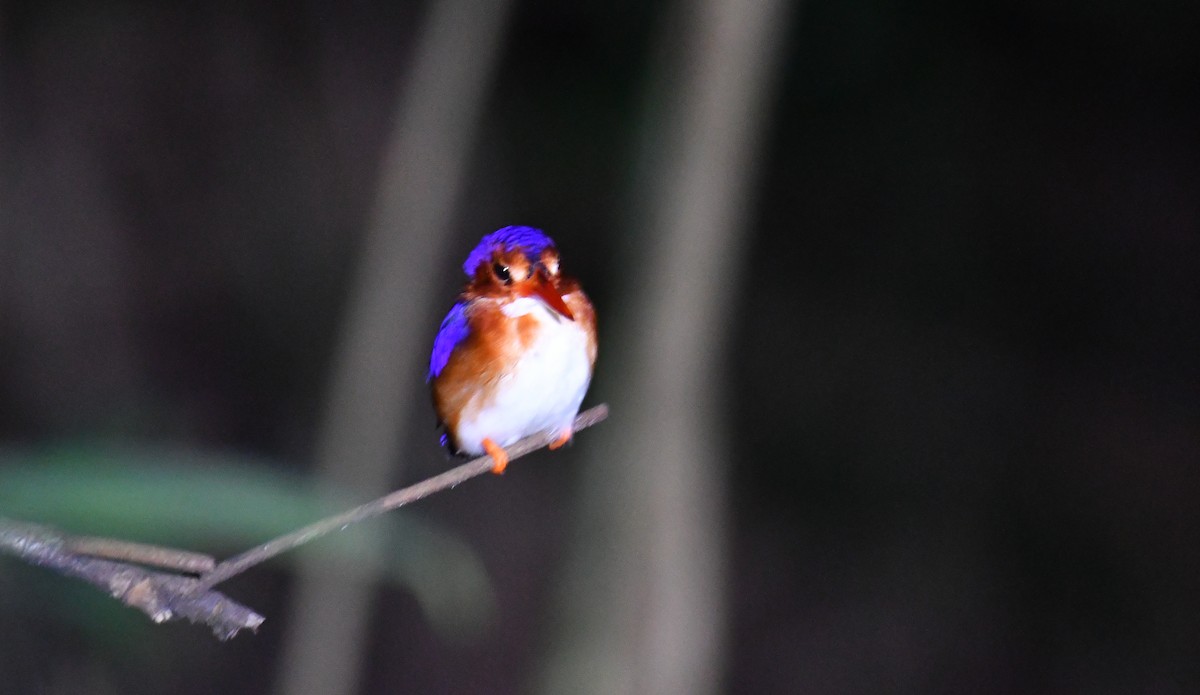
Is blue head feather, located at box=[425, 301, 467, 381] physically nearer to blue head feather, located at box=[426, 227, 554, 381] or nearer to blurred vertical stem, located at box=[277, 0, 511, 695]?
blue head feather, located at box=[426, 227, 554, 381]

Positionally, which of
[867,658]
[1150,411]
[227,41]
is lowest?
[867,658]

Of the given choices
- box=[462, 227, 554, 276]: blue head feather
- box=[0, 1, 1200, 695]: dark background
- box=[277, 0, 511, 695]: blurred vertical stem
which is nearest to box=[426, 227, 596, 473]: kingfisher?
box=[462, 227, 554, 276]: blue head feather

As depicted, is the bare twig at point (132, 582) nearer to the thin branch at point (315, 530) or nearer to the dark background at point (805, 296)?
the thin branch at point (315, 530)

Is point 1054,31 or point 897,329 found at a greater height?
point 1054,31

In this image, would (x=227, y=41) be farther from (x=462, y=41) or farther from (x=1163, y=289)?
(x=1163, y=289)

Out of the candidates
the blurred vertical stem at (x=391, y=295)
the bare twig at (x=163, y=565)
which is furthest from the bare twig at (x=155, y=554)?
the blurred vertical stem at (x=391, y=295)

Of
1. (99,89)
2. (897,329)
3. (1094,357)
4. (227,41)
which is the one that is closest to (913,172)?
(897,329)
